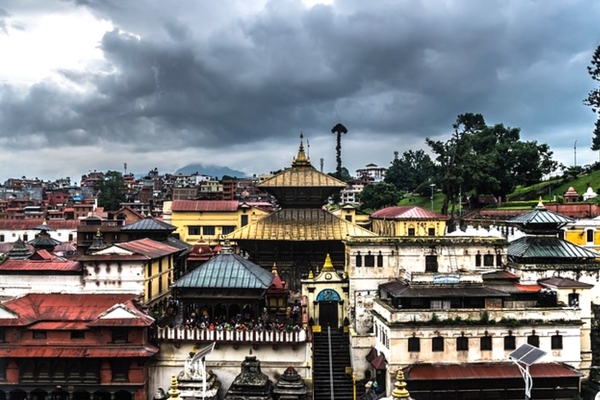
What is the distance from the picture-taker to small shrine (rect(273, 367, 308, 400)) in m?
34.2

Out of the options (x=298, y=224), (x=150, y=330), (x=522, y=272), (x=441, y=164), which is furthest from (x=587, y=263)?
(x=441, y=164)

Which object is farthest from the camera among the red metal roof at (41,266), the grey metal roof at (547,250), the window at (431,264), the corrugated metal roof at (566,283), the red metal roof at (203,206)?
the red metal roof at (203,206)

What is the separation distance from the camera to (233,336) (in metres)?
37.0

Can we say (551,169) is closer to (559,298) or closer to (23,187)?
(559,298)

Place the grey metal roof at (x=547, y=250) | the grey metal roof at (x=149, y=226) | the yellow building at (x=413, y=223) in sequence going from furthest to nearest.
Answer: the yellow building at (x=413, y=223)
the grey metal roof at (x=149, y=226)
the grey metal roof at (x=547, y=250)

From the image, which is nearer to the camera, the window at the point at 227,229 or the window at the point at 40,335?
the window at the point at 40,335

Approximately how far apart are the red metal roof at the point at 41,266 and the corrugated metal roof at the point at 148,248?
11.6ft

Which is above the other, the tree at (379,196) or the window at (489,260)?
the tree at (379,196)

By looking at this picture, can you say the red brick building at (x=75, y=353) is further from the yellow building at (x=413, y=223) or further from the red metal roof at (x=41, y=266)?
the yellow building at (x=413, y=223)

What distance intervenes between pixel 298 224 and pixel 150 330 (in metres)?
18.5

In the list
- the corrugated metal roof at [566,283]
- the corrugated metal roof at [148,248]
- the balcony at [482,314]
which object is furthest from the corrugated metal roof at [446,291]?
the corrugated metal roof at [148,248]

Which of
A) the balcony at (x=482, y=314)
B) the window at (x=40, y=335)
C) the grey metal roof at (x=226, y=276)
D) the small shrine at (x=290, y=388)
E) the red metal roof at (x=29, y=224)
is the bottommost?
the small shrine at (x=290, y=388)

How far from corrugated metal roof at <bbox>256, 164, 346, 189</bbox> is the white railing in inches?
761

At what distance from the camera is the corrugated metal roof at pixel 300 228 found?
165ft
